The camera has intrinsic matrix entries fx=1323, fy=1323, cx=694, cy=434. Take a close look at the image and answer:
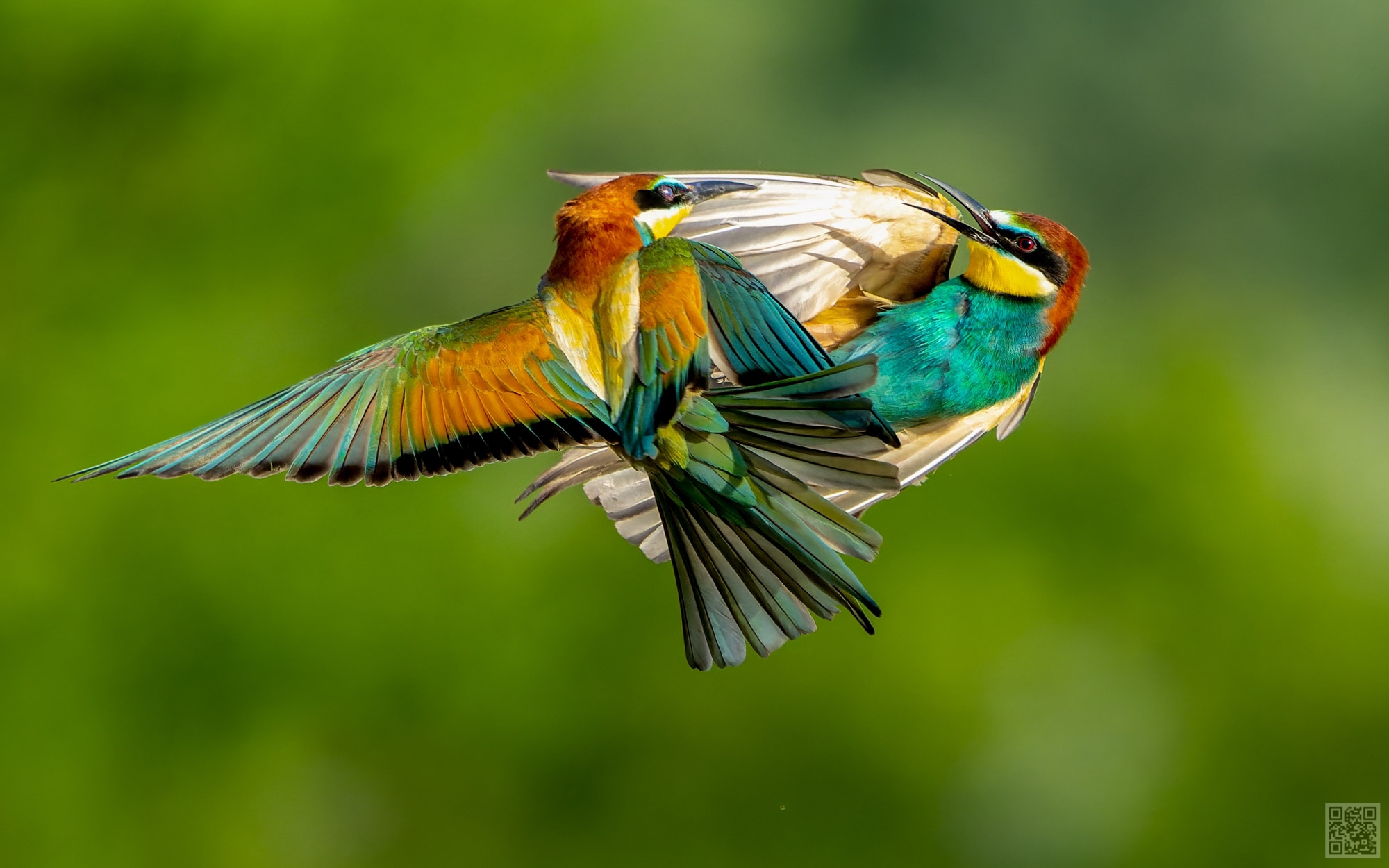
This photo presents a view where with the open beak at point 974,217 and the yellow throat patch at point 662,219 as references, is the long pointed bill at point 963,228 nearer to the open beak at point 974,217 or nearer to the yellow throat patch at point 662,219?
the open beak at point 974,217

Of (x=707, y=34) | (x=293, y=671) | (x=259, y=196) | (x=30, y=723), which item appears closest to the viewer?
(x=293, y=671)

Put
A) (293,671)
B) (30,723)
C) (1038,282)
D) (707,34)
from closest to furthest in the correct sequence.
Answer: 1. (1038,282)
2. (293,671)
3. (30,723)
4. (707,34)

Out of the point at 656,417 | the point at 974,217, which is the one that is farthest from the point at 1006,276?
the point at 656,417

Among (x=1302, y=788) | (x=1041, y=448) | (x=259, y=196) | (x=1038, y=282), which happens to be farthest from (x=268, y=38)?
(x=1302, y=788)

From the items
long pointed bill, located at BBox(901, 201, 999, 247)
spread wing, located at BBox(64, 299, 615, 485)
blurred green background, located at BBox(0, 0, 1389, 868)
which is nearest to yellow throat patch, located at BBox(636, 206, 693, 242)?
spread wing, located at BBox(64, 299, 615, 485)

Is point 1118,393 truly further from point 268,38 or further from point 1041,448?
point 268,38

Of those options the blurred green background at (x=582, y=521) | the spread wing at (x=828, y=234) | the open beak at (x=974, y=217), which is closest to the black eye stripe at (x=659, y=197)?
the spread wing at (x=828, y=234)
